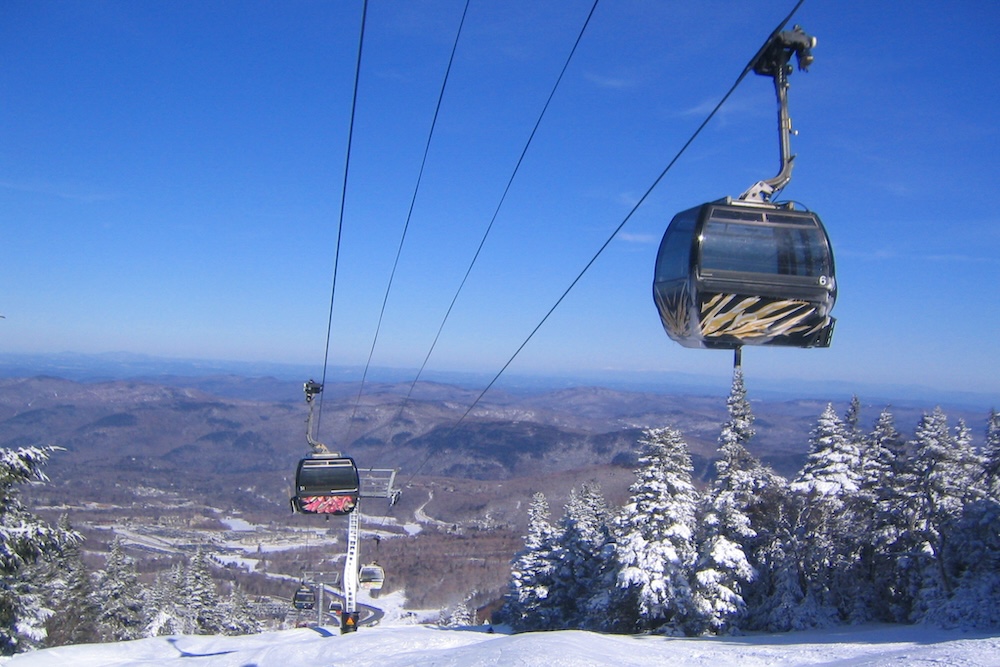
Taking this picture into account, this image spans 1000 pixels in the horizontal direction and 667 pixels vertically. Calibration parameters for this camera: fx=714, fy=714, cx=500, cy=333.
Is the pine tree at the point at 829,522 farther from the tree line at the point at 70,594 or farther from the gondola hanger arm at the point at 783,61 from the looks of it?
the tree line at the point at 70,594

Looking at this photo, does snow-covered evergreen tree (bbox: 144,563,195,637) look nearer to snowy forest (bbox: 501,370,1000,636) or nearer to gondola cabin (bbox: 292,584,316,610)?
gondola cabin (bbox: 292,584,316,610)

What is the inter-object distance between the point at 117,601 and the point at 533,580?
75.0 feet

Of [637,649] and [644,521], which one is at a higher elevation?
[644,521]

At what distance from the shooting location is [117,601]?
1539 inches

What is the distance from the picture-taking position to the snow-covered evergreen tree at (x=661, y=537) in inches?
1131

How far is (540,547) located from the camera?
37531mm

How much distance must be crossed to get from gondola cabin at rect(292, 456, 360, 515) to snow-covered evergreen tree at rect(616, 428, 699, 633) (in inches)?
586

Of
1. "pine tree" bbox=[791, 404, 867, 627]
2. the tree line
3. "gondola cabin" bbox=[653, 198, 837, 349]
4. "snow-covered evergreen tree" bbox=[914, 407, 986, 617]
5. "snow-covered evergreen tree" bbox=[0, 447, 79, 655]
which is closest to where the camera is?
"gondola cabin" bbox=[653, 198, 837, 349]

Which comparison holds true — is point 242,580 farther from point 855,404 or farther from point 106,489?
point 106,489

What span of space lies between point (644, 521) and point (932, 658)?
1393cm

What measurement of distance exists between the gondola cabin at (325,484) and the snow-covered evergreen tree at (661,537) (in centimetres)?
1489

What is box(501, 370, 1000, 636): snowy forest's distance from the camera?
2780 centimetres

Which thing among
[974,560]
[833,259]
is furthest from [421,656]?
[974,560]

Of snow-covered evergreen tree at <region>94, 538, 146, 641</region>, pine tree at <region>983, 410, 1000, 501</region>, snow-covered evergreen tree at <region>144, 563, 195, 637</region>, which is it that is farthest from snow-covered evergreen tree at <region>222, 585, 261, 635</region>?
pine tree at <region>983, 410, 1000, 501</region>
